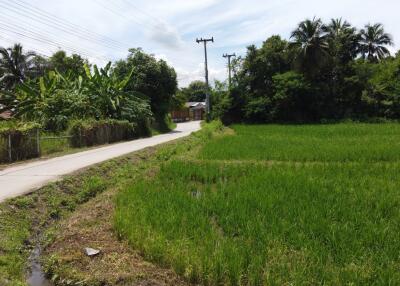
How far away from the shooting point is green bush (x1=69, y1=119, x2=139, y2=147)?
20594 millimetres

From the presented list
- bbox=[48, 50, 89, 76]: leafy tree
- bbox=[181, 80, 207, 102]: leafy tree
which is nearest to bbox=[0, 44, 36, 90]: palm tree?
Result: bbox=[48, 50, 89, 76]: leafy tree

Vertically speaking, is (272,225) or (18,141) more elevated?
(18,141)

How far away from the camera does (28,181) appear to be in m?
10.7

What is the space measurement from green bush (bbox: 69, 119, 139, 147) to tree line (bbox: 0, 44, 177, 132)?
98 cm

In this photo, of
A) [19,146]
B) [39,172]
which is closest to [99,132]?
[19,146]

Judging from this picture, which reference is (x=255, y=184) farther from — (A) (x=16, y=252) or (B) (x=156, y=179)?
(A) (x=16, y=252)

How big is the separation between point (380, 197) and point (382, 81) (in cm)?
3780

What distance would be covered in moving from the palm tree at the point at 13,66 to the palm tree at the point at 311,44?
95.1 ft

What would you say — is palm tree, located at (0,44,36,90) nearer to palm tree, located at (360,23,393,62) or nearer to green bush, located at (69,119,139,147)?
green bush, located at (69,119,139,147)

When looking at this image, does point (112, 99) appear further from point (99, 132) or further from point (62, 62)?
point (62, 62)

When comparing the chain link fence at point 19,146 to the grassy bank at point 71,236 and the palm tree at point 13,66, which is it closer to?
the grassy bank at point 71,236

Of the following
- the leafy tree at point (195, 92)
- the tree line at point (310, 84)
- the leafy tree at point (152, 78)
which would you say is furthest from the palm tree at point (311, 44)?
the leafy tree at point (195, 92)

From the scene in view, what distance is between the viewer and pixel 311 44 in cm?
4025

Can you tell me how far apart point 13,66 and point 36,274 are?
4205 centimetres
